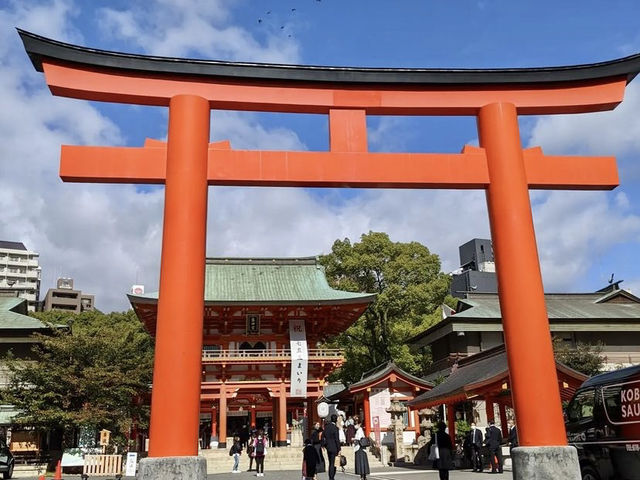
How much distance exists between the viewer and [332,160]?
31.9ft

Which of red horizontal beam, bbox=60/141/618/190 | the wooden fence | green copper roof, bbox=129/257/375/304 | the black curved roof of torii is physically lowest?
the wooden fence

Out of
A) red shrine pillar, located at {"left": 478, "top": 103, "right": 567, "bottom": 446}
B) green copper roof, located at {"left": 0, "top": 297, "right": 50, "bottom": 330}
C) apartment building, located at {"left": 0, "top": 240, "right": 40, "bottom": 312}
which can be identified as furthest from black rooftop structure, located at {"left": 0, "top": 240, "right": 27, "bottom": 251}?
red shrine pillar, located at {"left": 478, "top": 103, "right": 567, "bottom": 446}

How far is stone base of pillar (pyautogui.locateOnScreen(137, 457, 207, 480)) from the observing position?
26.0ft

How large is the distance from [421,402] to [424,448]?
1.71 metres

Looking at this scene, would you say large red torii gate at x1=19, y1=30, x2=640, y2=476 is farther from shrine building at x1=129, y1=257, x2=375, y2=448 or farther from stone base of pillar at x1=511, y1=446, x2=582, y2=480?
shrine building at x1=129, y1=257, x2=375, y2=448

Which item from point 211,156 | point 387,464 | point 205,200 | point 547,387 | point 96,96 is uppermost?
point 96,96

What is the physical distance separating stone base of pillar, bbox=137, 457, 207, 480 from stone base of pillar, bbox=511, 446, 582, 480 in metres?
4.70

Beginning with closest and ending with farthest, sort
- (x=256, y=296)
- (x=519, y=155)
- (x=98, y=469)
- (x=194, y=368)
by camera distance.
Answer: (x=194, y=368) → (x=519, y=155) → (x=98, y=469) → (x=256, y=296)

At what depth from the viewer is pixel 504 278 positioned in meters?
9.43

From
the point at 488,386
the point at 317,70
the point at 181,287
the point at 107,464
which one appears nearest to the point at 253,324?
the point at 107,464

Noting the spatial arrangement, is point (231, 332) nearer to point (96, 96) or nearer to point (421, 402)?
point (421, 402)

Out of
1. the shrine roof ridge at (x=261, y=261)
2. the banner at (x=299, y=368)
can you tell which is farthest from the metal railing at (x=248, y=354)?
the shrine roof ridge at (x=261, y=261)

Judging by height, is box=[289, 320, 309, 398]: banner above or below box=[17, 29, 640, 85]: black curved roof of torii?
below

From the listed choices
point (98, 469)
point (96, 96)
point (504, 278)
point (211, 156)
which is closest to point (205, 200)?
point (211, 156)
